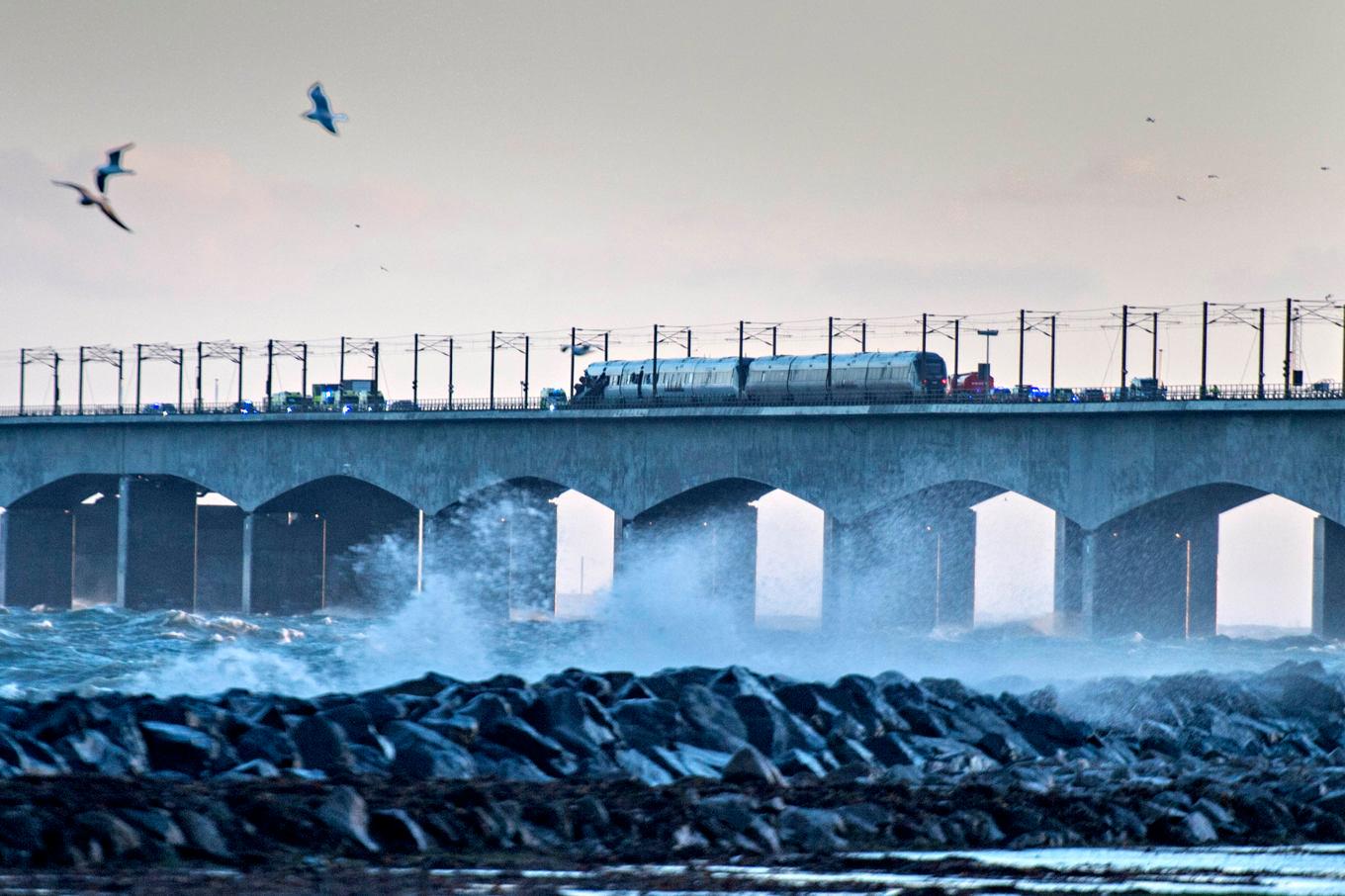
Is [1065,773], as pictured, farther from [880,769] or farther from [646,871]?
[646,871]

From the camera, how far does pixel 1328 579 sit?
69125mm

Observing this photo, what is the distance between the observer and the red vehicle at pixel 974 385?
6825 cm

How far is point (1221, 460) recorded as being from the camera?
191 feet

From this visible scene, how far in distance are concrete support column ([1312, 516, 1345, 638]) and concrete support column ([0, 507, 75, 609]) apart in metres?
67.9

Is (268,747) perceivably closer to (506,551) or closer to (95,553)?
(506,551)

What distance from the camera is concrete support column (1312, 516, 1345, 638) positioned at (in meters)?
68.8

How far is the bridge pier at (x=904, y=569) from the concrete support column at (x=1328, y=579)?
53.1 ft

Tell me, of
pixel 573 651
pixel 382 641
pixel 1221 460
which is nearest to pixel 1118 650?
pixel 1221 460

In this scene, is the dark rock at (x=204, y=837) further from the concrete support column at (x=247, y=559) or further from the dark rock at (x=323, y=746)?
the concrete support column at (x=247, y=559)

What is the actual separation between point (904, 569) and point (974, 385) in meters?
8.90

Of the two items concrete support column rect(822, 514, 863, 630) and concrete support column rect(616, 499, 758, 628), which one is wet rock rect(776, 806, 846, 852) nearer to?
concrete support column rect(616, 499, 758, 628)

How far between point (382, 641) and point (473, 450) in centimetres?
2360

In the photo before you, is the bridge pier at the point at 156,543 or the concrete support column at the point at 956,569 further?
the bridge pier at the point at 156,543

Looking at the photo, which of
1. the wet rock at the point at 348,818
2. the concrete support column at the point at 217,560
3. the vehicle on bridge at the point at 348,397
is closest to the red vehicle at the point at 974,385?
the vehicle on bridge at the point at 348,397
